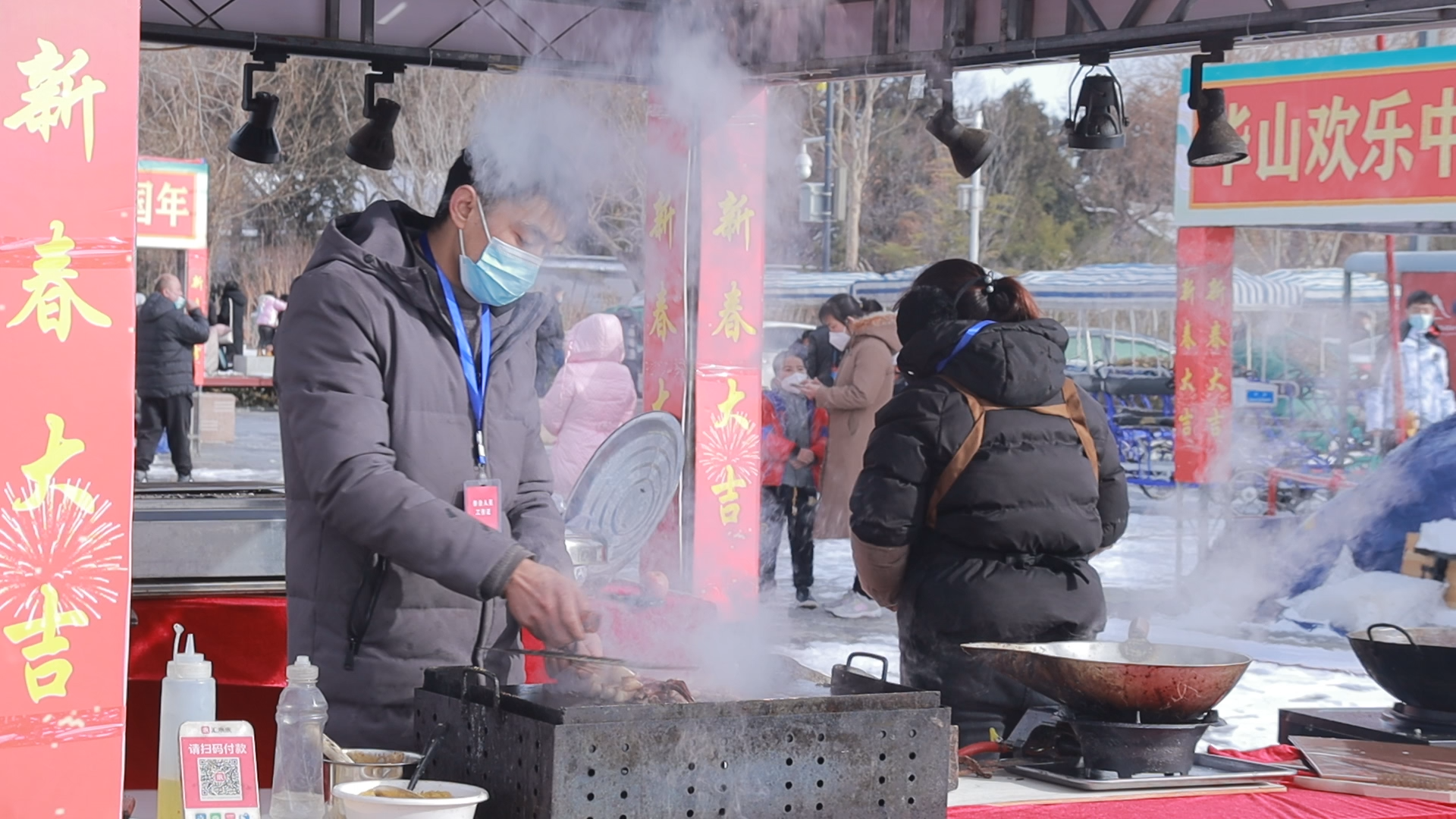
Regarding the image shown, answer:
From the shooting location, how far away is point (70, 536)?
6.02 feet

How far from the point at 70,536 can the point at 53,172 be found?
0.45m

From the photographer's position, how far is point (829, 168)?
22.4 m

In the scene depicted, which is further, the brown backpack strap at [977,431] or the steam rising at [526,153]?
the brown backpack strap at [977,431]

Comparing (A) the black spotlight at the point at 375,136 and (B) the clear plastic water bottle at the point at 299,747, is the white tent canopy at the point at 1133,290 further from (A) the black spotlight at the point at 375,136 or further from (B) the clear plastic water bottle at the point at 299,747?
(B) the clear plastic water bottle at the point at 299,747

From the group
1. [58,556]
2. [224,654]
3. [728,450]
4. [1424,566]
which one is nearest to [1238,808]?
[58,556]

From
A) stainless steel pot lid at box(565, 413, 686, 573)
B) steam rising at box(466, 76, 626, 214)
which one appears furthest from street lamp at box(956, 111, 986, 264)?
steam rising at box(466, 76, 626, 214)

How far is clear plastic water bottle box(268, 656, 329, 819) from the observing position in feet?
6.41

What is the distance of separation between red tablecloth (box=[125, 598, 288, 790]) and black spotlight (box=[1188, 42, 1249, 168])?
3.63 metres

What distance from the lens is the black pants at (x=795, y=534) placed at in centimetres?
876

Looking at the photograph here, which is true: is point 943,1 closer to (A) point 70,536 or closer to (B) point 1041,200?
(A) point 70,536

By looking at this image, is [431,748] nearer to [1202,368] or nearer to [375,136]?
[375,136]

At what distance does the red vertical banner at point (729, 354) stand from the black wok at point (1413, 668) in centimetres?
336

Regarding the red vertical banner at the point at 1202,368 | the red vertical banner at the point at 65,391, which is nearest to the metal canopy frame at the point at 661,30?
the red vertical banner at the point at 65,391

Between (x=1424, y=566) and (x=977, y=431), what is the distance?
18.0 ft
